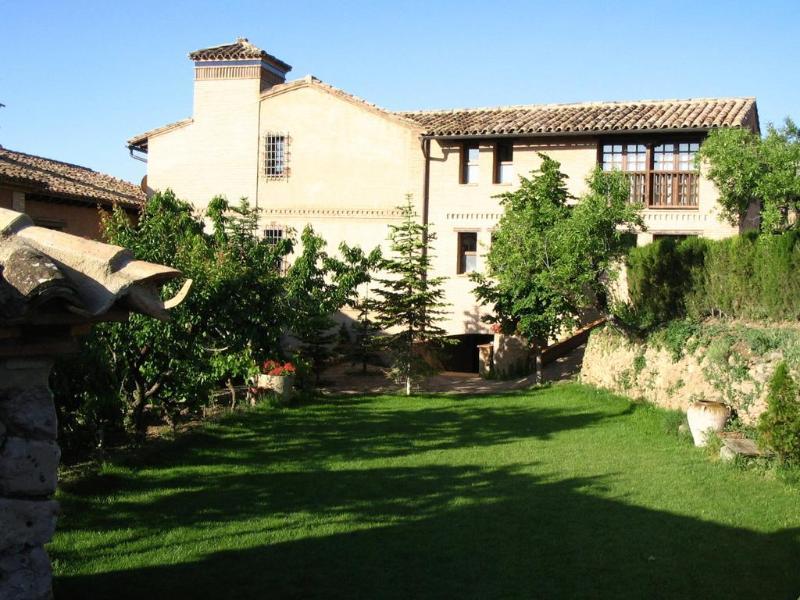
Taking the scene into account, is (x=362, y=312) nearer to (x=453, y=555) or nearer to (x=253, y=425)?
(x=253, y=425)

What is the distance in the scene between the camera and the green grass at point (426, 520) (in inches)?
330

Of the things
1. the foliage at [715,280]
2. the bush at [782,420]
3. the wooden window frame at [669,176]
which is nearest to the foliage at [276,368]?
the foliage at [715,280]

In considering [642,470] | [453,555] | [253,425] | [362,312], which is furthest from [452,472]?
[362,312]

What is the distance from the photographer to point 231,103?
2923 centimetres

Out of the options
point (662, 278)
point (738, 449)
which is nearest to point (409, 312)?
point (662, 278)

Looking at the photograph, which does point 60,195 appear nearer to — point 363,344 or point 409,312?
point 363,344

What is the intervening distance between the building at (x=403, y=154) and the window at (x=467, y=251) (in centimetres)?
3

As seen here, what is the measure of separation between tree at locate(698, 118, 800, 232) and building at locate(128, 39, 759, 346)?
19.2ft

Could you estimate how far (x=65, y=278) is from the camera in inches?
199

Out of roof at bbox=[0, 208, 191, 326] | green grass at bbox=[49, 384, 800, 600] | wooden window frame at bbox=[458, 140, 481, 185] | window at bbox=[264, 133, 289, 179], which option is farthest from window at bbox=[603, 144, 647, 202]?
roof at bbox=[0, 208, 191, 326]

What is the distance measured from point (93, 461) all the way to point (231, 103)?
740 inches

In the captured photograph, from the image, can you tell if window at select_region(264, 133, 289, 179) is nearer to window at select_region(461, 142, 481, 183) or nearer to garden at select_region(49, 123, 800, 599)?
window at select_region(461, 142, 481, 183)

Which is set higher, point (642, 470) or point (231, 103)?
point (231, 103)

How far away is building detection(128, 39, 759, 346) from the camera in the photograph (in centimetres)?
2514
